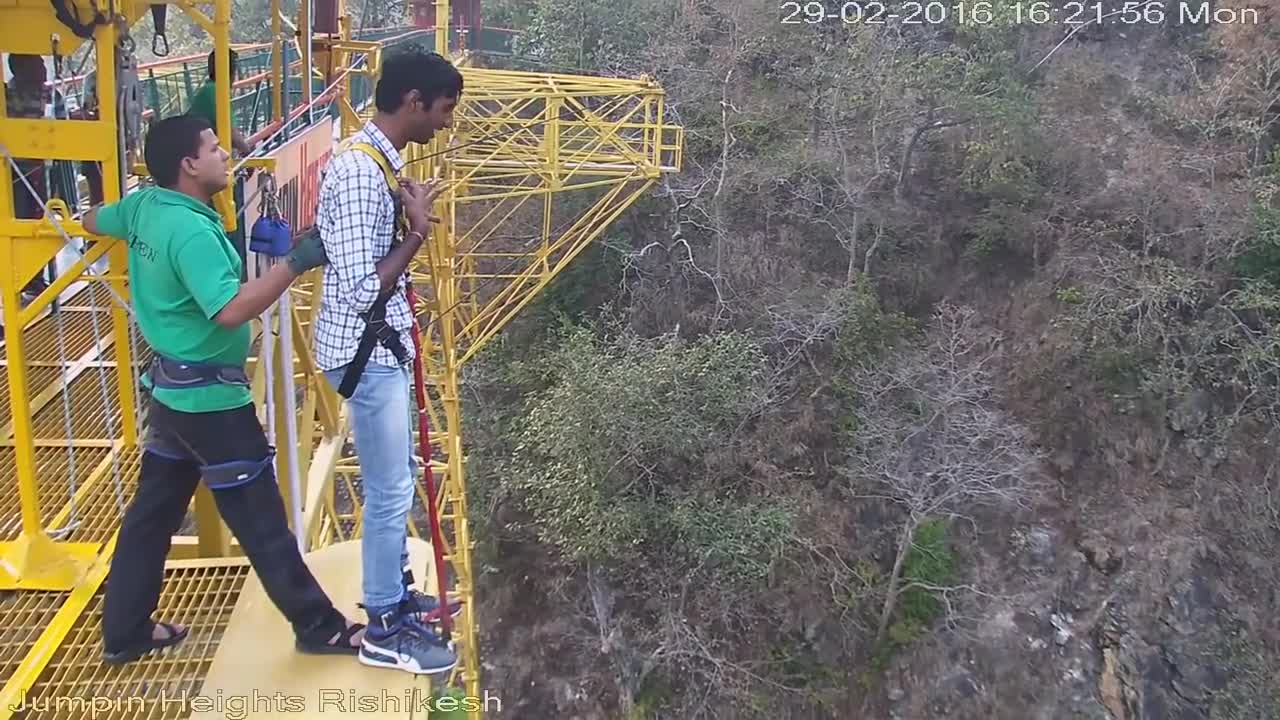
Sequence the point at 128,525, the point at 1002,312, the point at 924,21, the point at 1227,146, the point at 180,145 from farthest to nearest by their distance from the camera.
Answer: the point at 924,21 < the point at 1002,312 < the point at 1227,146 < the point at 128,525 < the point at 180,145

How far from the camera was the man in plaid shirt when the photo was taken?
2.04 metres

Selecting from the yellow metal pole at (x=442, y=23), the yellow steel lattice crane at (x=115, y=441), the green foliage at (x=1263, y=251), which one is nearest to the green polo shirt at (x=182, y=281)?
the yellow steel lattice crane at (x=115, y=441)

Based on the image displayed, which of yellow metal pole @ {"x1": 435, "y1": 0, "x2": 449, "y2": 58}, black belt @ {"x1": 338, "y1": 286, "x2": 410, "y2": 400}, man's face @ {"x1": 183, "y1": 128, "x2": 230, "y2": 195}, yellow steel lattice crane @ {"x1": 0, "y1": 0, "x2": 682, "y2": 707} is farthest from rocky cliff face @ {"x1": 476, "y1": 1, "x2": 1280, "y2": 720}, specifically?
man's face @ {"x1": 183, "y1": 128, "x2": 230, "y2": 195}

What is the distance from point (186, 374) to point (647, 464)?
7.29 m

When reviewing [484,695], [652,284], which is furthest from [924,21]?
[484,695]

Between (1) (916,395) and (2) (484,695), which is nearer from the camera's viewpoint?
(2) (484,695)

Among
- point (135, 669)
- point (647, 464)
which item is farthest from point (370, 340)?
point (647, 464)

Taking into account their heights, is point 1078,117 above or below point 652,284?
above

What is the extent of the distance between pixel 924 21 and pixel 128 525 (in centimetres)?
1340

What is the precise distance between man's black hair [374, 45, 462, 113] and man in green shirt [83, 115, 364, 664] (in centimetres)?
40

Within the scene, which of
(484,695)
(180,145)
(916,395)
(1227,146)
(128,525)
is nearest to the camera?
(180,145)

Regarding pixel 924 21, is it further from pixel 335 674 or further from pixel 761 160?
pixel 335 674

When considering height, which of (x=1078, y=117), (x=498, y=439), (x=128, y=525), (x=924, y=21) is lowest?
(x=498, y=439)

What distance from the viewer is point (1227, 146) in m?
11.3
